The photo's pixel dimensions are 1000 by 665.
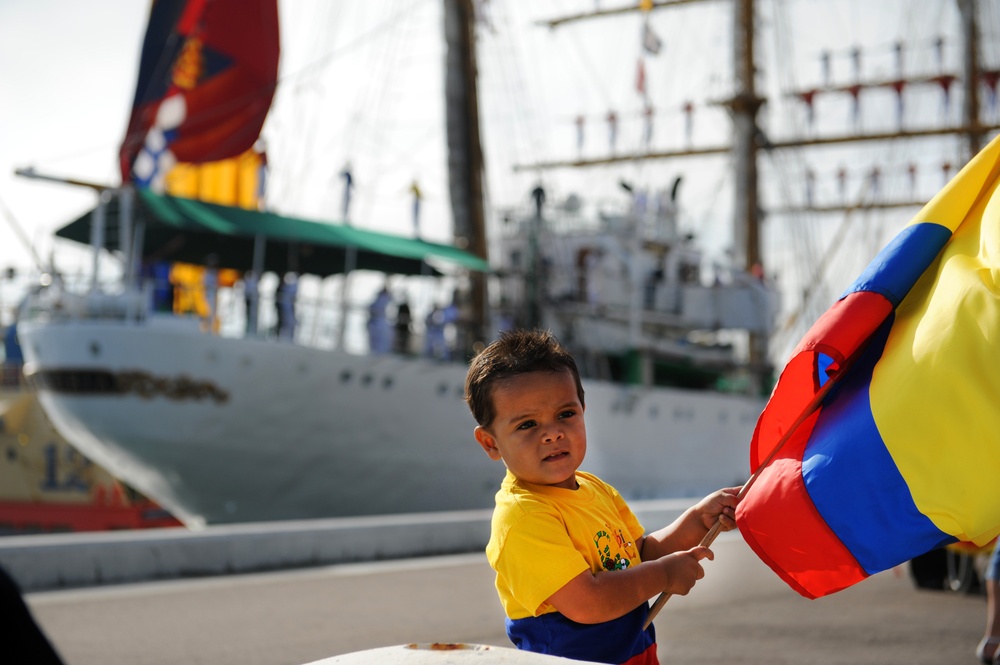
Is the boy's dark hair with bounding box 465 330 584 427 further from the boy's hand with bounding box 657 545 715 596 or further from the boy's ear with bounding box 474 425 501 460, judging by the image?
the boy's hand with bounding box 657 545 715 596

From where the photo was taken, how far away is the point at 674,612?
650 centimetres

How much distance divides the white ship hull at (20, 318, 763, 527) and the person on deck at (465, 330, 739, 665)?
14483 mm

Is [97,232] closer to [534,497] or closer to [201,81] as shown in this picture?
[201,81]

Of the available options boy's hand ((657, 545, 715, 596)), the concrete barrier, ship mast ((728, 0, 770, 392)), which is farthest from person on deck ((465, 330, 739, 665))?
ship mast ((728, 0, 770, 392))

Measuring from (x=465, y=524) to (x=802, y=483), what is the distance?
24.7 ft

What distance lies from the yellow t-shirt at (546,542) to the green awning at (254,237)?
14.2 m

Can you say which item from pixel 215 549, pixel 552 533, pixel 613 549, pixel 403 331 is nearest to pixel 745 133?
pixel 403 331

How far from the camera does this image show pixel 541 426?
238 cm

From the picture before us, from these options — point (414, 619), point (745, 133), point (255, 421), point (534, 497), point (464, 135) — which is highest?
point (745, 133)

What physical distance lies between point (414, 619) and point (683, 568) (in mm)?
3994

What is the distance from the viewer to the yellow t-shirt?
2.29 metres

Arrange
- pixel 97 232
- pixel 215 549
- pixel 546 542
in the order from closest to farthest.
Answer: pixel 546 542 < pixel 215 549 < pixel 97 232

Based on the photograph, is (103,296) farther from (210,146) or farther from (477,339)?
(477,339)

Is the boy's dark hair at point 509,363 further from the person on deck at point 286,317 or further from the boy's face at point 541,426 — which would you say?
the person on deck at point 286,317
